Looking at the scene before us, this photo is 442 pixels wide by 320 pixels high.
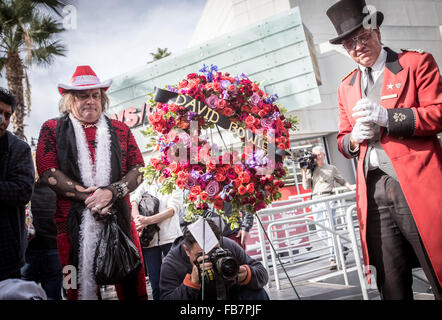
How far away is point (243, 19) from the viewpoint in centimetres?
781

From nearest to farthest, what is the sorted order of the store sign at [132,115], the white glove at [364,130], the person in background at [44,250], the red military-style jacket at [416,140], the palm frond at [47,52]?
the red military-style jacket at [416,140] → the white glove at [364,130] → the palm frond at [47,52] → the person in background at [44,250] → the store sign at [132,115]

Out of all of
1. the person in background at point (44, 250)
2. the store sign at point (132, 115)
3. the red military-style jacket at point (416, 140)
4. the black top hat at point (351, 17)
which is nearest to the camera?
the red military-style jacket at point (416, 140)

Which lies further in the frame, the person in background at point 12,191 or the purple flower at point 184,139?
the purple flower at point 184,139

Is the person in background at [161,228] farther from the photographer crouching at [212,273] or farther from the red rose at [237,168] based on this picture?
the red rose at [237,168]

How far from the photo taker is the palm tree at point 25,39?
2.39 meters

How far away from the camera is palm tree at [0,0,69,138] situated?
2.39 metres

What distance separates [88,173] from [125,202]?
0.26 meters

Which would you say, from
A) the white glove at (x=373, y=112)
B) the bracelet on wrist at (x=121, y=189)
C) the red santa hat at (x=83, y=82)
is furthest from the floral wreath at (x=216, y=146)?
the white glove at (x=373, y=112)

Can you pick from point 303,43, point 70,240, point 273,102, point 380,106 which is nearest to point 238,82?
point 273,102

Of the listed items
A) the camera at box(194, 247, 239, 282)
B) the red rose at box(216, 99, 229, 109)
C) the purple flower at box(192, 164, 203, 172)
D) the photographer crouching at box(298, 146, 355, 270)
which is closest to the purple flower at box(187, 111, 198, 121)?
A: the red rose at box(216, 99, 229, 109)

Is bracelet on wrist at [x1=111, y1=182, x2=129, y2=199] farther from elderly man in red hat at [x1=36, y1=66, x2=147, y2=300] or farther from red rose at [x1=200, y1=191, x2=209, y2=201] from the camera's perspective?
red rose at [x1=200, y1=191, x2=209, y2=201]

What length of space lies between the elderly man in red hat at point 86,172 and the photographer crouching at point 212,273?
0.63 feet
